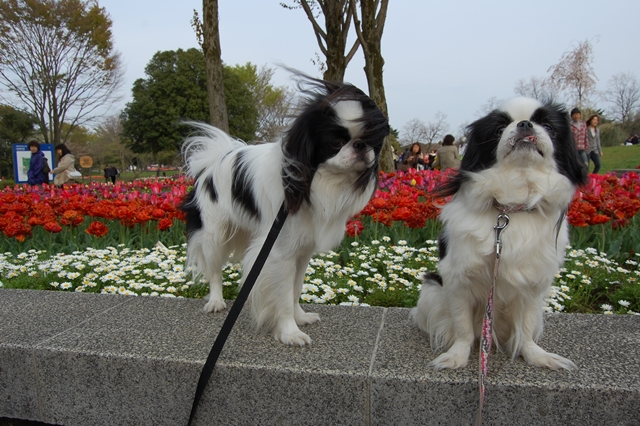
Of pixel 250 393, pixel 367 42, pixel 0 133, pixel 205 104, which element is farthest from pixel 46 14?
pixel 250 393

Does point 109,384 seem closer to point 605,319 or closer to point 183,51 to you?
point 605,319

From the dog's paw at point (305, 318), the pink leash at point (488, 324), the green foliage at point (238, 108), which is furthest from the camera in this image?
the green foliage at point (238, 108)

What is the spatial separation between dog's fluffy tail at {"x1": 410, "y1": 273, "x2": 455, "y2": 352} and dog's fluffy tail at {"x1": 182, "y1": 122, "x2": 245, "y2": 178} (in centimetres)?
164

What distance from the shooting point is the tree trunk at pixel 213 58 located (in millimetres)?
9445

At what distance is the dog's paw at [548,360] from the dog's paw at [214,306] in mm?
1851

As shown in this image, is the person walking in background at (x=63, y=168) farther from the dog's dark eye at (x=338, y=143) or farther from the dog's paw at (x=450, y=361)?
the dog's paw at (x=450, y=361)

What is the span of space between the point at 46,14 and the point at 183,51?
448 inches

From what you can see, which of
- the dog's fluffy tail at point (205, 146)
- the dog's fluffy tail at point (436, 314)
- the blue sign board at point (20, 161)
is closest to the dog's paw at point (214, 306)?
the dog's fluffy tail at point (205, 146)

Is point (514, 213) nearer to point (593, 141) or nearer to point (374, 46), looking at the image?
point (374, 46)

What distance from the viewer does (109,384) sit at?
227 centimetres

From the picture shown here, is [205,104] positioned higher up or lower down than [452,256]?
higher up

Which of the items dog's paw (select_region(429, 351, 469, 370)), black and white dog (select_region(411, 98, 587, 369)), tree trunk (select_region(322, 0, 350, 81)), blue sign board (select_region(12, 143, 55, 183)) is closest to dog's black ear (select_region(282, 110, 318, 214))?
black and white dog (select_region(411, 98, 587, 369))

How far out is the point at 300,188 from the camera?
220 centimetres

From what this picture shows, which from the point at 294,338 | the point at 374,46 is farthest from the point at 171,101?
the point at 294,338
